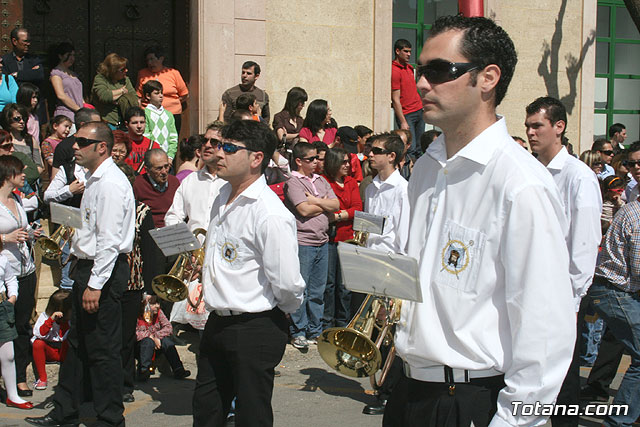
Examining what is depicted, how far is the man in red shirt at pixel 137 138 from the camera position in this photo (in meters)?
9.09

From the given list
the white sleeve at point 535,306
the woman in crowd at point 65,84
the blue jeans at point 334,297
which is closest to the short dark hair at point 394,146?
the blue jeans at point 334,297

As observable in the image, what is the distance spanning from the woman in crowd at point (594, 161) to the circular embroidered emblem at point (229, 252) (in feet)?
26.2

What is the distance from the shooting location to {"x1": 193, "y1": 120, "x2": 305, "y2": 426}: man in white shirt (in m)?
4.49

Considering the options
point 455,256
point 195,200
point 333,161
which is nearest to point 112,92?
point 333,161

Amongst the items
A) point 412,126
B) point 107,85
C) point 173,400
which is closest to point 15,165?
point 173,400

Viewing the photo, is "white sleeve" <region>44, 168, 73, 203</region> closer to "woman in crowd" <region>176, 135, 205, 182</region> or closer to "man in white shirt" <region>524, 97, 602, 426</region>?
"woman in crowd" <region>176, 135, 205, 182</region>

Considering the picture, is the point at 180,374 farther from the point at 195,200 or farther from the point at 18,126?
the point at 18,126

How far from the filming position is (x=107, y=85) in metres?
10.1

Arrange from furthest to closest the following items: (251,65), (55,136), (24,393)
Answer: (251,65)
(55,136)
(24,393)

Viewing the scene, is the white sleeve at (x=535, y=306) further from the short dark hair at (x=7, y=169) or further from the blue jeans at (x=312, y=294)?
the blue jeans at (x=312, y=294)

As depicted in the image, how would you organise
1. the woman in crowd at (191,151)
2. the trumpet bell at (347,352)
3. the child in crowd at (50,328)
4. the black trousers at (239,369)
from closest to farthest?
the trumpet bell at (347,352) → the black trousers at (239,369) → the child in crowd at (50,328) → the woman in crowd at (191,151)

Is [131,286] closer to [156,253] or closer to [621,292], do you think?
[156,253]

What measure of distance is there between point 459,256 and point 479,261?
0.08 metres

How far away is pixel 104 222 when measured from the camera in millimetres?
5566
